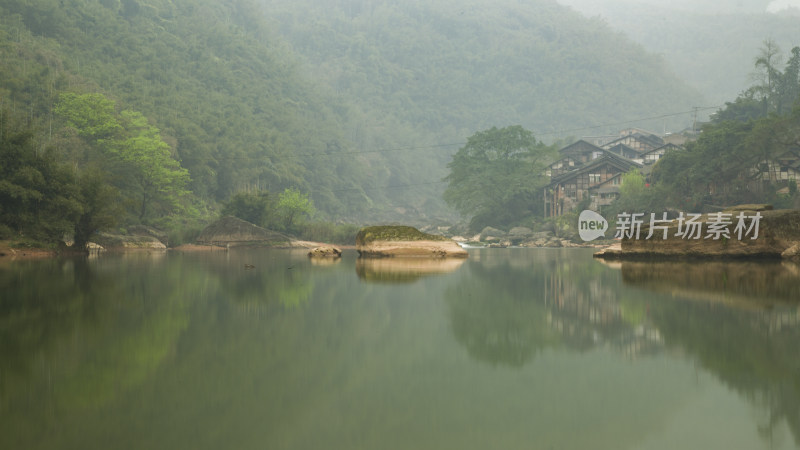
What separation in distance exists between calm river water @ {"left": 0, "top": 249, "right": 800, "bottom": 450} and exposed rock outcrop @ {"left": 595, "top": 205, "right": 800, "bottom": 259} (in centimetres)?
825

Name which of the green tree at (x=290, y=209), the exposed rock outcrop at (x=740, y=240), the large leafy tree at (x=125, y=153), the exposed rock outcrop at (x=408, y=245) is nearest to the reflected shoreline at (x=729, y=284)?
the exposed rock outcrop at (x=740, y=240)

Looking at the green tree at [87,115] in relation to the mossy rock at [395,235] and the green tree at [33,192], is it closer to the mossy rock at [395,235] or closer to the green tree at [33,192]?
the green tree at [33,192]

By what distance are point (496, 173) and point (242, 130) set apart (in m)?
27.1

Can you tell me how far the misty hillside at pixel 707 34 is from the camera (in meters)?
141

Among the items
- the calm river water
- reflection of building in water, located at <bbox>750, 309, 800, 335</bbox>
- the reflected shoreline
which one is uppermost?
the reflected shoreline

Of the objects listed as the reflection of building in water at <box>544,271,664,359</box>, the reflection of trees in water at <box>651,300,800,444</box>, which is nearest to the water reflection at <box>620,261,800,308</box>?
the reflection of trees in water at <box>651,300,800,444</box>

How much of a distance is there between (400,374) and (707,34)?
18657 cm

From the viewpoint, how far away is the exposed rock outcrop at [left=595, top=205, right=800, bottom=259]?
13.5m

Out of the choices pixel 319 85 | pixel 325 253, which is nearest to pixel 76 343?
pixel 325 253

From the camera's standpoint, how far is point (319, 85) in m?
106

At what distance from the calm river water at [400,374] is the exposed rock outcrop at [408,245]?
11.9 m

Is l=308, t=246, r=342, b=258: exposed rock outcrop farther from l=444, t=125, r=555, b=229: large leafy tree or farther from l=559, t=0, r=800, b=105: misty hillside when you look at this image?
l=559, t=0, r=800, b=105: misty hillside

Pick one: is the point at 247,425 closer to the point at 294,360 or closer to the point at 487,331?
the point at 294,360

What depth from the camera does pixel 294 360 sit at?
363 centimetres
